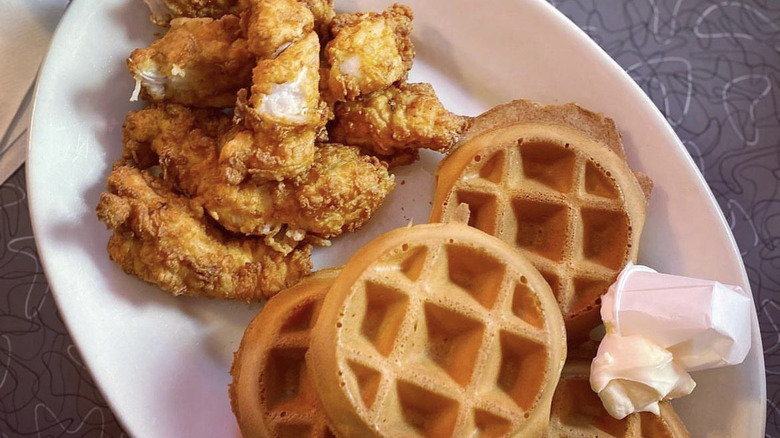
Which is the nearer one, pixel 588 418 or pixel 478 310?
pixel 478 310

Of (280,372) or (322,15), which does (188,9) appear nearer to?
(322,15)

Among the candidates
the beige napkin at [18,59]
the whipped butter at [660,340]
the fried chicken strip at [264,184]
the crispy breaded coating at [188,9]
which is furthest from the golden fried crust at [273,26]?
the whipped butter at [660,340]

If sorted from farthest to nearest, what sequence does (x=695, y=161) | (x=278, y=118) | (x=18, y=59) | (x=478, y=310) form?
(x=695, y=161)
(x=18, y=59)
(x=278, y=118)
(x=478, y=310)

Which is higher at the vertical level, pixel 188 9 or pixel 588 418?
pixel 188 9

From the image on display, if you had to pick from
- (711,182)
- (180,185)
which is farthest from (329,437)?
(711,182)

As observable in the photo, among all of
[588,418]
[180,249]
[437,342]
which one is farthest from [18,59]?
[588,418]

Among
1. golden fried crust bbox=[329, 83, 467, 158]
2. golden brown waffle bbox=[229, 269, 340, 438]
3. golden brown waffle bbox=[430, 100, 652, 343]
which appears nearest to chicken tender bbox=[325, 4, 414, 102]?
golden fried crust bbox=[329, 83, 467, 158]

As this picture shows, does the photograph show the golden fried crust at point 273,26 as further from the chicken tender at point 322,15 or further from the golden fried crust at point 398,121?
the golden fried crust at point 398,121
